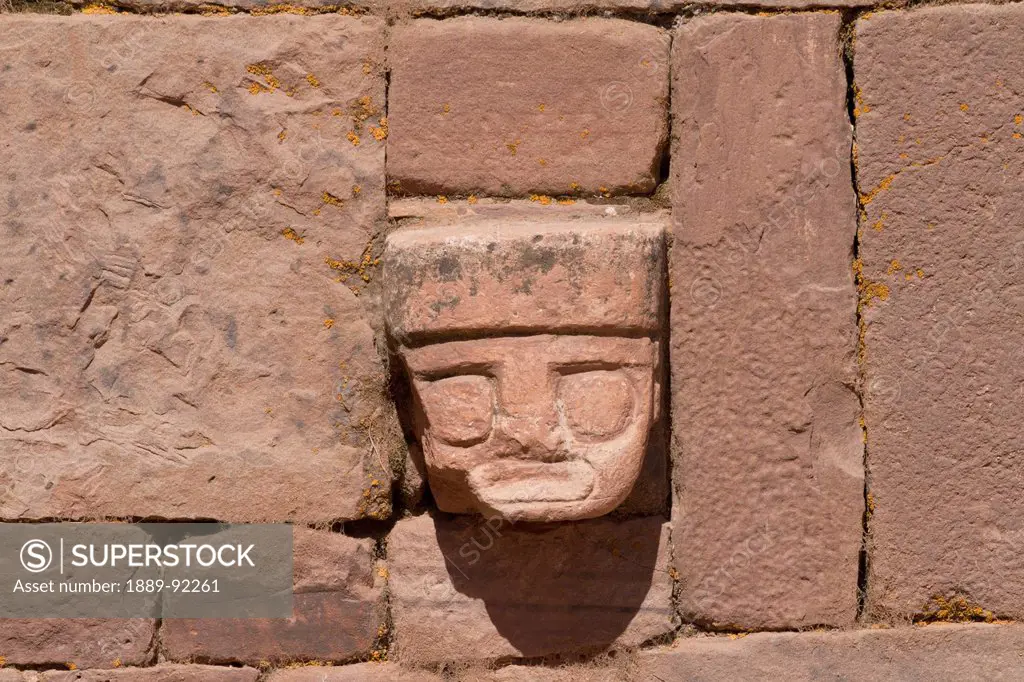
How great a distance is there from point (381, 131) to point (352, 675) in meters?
1.13

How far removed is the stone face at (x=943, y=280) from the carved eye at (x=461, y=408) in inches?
31.7

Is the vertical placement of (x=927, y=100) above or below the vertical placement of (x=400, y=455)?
above

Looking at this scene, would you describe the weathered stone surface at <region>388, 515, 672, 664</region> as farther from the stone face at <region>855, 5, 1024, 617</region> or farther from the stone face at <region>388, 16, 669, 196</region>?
the stone face at <region>388, 16, 669, 196</region>

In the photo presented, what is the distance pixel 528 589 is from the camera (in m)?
2.16

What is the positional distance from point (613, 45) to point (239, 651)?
148 cm

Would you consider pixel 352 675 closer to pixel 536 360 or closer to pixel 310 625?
pixel 310 625

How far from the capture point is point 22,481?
2.10 metres

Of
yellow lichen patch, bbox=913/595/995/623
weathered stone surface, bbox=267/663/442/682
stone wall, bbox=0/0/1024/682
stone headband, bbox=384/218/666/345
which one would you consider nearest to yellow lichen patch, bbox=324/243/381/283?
stone wall, bbox=0/0/1024/682

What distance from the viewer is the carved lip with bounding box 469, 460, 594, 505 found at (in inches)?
73.4

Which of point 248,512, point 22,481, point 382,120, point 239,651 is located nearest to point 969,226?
point 382,120

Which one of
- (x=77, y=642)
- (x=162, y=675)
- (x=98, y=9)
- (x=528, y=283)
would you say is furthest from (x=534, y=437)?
(x=98, y=9)

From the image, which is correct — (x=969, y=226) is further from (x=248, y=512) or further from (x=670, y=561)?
(x=248, y=512)

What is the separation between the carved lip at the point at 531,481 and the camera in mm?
1863

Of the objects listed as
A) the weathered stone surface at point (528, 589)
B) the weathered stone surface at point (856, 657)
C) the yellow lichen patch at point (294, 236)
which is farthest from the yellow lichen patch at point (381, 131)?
the weathered stone surface at point (856, 657)
